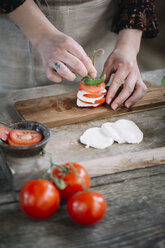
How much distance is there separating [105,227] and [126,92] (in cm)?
108

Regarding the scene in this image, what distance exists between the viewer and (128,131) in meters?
1.83

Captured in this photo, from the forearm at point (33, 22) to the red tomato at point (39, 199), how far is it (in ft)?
3.45

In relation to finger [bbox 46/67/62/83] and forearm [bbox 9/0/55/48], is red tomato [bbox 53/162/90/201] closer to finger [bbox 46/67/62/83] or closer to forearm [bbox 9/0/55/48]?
finger [bbox 46/67/62/83]

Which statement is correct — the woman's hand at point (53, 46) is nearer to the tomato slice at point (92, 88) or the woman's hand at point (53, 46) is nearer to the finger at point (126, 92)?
the tomato slice at point (92, 88)

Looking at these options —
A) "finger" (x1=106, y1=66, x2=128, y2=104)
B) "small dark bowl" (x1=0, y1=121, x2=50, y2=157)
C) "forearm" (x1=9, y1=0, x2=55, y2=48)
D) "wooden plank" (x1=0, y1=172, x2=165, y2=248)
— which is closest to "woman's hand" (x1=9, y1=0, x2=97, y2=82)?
"forearm" (x1=9, y1=0, x2=55, y2=48)

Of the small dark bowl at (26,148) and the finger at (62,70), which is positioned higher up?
the finger at (62,70)

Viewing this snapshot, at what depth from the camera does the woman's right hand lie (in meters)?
1.90

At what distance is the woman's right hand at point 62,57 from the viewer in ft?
6.24

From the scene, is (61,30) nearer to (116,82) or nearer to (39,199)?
(116,82)

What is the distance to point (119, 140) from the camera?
1.77 m

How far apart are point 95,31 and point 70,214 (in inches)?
66.3

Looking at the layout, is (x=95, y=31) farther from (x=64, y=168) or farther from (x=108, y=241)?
(x=108, y=241)

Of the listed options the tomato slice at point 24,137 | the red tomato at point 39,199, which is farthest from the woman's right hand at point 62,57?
the red tomato at point 39,199

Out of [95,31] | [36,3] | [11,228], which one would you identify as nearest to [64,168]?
[11,228]
